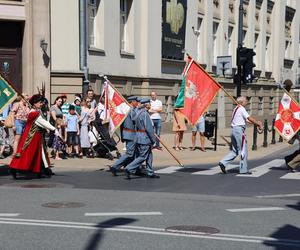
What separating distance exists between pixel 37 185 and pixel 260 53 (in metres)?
31.4

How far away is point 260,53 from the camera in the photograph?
40.8m

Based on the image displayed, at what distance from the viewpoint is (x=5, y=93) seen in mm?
12930

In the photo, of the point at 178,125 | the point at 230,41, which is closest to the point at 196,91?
the point at 178,125

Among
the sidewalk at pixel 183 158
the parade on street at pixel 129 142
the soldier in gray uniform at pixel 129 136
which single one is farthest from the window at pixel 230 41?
the soldier in gray uniform at pixel 129 136

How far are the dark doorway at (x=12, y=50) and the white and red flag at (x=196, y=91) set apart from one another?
345 inches

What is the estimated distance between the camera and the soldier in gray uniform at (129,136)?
41.8 feet

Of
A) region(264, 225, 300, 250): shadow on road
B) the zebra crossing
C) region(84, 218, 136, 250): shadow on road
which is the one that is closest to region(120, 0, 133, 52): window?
the zebra crossing

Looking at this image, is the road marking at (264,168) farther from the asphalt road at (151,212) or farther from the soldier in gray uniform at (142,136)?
the soldier in gray uniform at (142,136)

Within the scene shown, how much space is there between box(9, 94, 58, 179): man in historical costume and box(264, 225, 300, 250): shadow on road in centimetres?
610

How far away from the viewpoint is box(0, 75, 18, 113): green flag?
42.3ft

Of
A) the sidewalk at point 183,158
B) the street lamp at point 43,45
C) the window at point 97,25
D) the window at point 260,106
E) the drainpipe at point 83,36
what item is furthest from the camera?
the window at point 260,106

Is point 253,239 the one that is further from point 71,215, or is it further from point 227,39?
point 227,39

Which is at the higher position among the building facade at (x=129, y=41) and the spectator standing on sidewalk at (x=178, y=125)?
the building facade at (x=129, y=41)

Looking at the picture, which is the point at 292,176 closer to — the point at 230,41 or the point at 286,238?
the point at 286,238
